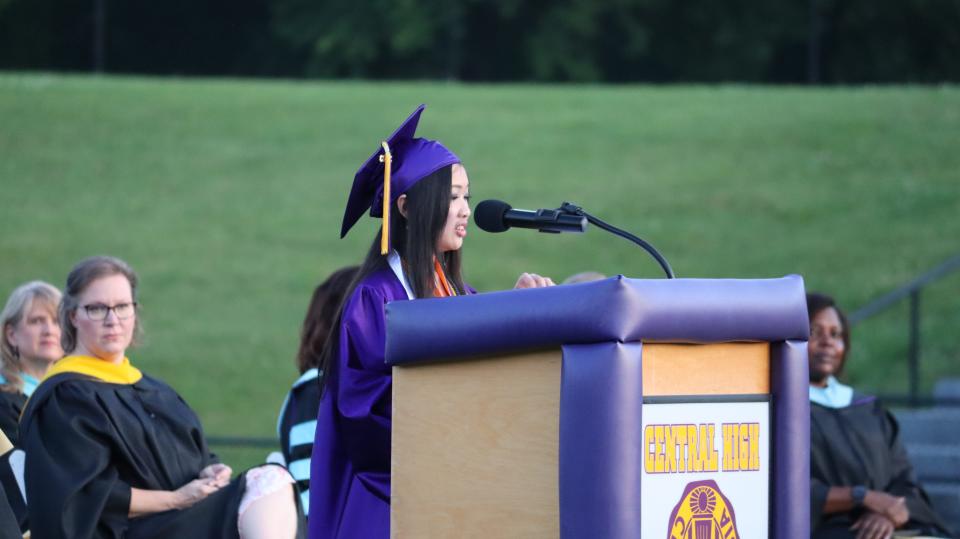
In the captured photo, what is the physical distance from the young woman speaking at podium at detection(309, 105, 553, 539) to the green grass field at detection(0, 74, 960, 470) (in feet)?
21.3

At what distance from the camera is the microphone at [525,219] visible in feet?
10.3

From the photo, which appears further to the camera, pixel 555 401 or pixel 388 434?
pixel 388 434

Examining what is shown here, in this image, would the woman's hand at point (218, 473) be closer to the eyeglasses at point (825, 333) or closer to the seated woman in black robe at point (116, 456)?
the seated woman in black robe at point (116, 456)

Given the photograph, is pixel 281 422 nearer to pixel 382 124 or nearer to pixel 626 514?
pixel 626 514

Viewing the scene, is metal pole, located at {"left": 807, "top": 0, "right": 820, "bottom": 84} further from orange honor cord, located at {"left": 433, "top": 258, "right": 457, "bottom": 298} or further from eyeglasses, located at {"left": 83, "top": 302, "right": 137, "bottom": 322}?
orange honor cord, located at {"left": 433, "top": 258, "right": 457, "bottom": 298}

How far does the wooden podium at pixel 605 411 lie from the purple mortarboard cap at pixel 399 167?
0.67 meters

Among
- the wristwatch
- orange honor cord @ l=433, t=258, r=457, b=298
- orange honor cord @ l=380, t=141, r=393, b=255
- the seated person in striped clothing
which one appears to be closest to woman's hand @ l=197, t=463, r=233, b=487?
the seated person in striped clothing

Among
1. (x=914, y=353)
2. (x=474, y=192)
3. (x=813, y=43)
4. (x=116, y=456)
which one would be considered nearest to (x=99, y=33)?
(x=813, y=43)

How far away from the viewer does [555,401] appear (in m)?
2.78

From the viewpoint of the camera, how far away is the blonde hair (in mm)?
5891

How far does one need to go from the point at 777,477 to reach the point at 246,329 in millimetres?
11338

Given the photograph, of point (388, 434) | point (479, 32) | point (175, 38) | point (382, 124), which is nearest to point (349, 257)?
point (382, 124)

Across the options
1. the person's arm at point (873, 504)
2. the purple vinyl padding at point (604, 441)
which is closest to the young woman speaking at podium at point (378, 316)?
the purple vinyl padding at point (604, 441)

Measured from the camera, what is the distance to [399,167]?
364 cm
